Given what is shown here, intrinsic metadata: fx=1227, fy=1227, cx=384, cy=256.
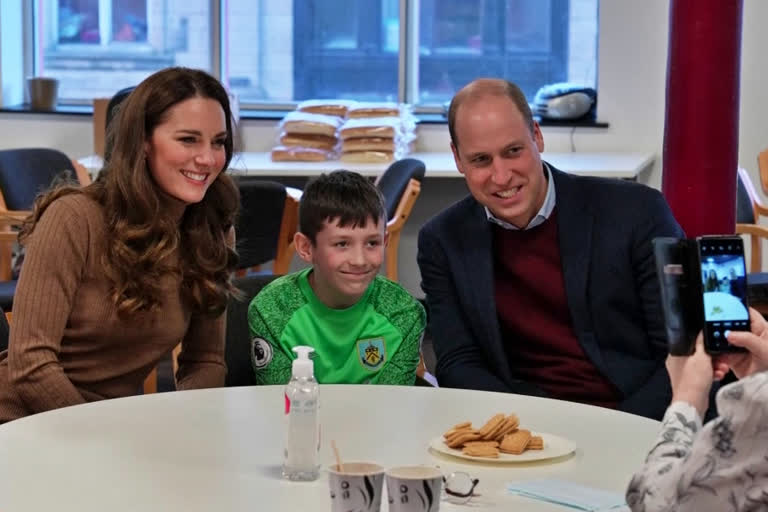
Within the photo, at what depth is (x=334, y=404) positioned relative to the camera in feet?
7.23

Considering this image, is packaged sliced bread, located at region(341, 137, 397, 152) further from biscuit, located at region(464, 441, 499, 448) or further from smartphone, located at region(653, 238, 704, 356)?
smartphone, located at region(653, 238, 704, 356)

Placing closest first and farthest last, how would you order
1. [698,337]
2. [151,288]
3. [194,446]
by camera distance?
[698,337]
[194,446]
[151,288]

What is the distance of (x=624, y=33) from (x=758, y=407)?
5.89 meters

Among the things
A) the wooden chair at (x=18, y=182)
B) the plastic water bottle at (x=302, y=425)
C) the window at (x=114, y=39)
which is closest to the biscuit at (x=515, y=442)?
the plastic water bottle at (x=302, y=425)

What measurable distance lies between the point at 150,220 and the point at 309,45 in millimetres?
5289

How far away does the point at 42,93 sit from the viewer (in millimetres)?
6996

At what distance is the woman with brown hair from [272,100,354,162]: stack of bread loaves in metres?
3.65

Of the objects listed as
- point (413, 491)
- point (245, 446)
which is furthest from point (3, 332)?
point (413, 491)

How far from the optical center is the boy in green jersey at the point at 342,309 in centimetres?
267

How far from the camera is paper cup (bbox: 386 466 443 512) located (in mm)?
1465

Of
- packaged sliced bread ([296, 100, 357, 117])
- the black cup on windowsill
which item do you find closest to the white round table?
packaged sliced bread ([296, 100, 357, 117])

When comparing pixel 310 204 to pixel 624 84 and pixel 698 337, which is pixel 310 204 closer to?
pixel 698 337

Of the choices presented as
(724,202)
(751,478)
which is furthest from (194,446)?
(724,202)

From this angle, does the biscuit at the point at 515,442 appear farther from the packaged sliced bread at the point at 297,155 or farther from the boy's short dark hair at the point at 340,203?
the packaged sliced bread at the point at 297,155
